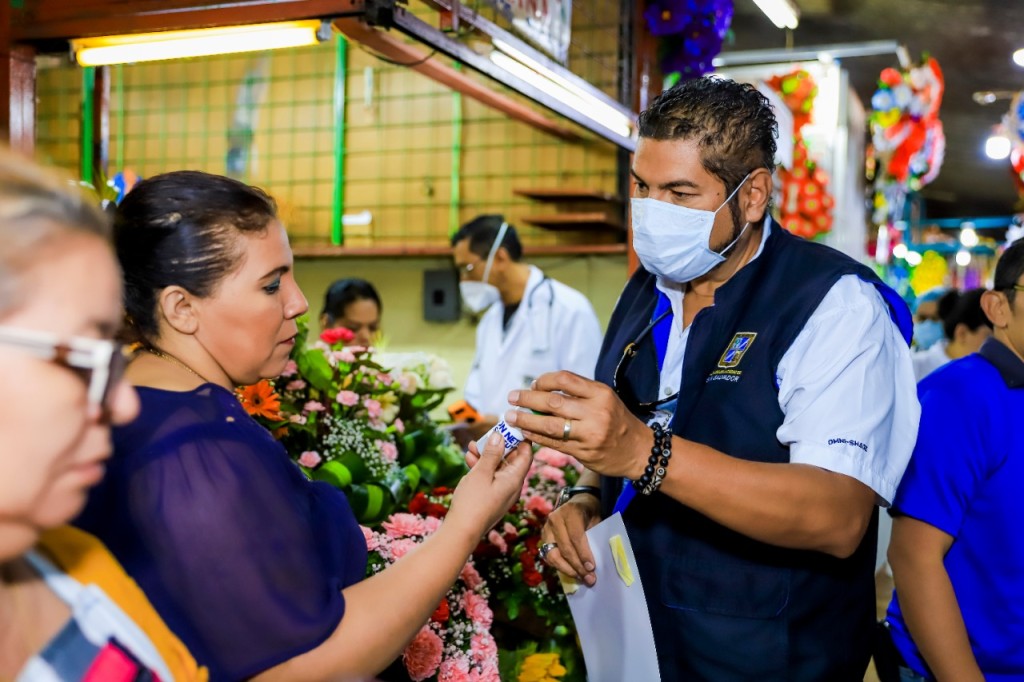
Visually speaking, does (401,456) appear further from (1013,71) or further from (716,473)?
(1013,71)

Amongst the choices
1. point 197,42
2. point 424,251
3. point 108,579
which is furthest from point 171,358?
point 424,251

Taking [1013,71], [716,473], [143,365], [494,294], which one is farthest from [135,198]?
[1013,71]

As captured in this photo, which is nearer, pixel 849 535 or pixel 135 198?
pixel 135 198

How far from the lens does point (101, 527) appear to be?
44.3 inches

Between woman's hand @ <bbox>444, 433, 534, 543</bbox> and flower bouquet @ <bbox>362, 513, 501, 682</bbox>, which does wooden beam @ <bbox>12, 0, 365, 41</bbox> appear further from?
woman's hand @ <bbox>444, 433, 534, 543</bbox>

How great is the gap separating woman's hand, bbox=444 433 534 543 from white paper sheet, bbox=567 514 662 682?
0.41 meters

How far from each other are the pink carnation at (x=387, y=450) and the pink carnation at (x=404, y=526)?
41cm

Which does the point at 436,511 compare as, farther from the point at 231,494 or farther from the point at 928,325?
the point at 928,325

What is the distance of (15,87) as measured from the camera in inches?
122

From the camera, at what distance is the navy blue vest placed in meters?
1.75

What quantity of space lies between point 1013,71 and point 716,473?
9338mm

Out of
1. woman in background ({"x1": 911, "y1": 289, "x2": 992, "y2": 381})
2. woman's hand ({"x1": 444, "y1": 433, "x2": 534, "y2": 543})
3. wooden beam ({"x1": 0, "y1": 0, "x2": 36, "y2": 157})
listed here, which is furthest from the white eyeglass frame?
woman in background ({"x1": 911, "y1": 289, "x2": 992, "y2": 381})

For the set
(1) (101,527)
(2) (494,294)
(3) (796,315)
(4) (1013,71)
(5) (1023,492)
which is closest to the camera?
(1) (101,527)

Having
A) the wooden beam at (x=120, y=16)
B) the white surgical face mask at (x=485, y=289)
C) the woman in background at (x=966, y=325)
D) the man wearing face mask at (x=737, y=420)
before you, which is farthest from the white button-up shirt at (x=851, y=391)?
the white surgical face mask at (x=485, y=289)
